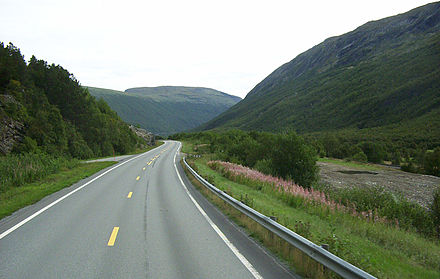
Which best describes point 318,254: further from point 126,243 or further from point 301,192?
point 301,192

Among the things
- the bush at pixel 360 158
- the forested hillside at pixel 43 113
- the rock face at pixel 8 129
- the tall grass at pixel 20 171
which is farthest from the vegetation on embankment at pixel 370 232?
the bush at pixel 360 158

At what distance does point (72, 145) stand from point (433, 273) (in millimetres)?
41411

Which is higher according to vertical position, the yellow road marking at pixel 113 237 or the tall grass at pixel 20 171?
the tall grass at pixel 20 171

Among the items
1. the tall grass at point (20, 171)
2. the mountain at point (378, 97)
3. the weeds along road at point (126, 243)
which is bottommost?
the weeds along road at point (126, 243)

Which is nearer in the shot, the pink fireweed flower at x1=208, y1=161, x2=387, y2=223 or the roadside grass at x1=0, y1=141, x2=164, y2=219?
the roadside grass at x1=0, y1=141, x2=164, y2=219

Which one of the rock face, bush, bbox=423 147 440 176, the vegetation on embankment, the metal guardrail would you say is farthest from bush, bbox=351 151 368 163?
the rock face

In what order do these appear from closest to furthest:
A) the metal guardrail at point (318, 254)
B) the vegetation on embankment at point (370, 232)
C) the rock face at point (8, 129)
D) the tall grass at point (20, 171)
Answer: the metal guardrail at point (318, 254)
the vegetation on embankment at point (370, 232)
the tall grass at point (20, 171)
the rock face at point (8, 129)

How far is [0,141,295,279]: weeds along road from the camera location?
198 inches

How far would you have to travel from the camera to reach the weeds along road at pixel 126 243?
502cm

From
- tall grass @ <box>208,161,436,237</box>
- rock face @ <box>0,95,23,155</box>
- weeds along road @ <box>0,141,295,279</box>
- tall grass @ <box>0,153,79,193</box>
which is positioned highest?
rock face @ <box>0,95,23,155</box>

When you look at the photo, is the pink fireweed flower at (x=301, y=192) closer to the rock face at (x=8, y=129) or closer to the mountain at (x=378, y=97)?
the rock face at (x=8, y=129)

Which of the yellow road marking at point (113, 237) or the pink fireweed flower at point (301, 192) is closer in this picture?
the yellow road marking at point (113, 237)

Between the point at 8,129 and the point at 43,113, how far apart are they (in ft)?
18.4

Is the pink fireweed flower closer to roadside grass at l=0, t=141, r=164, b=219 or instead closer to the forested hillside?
roadside grass at l=0, t=141, r=164, b=219
